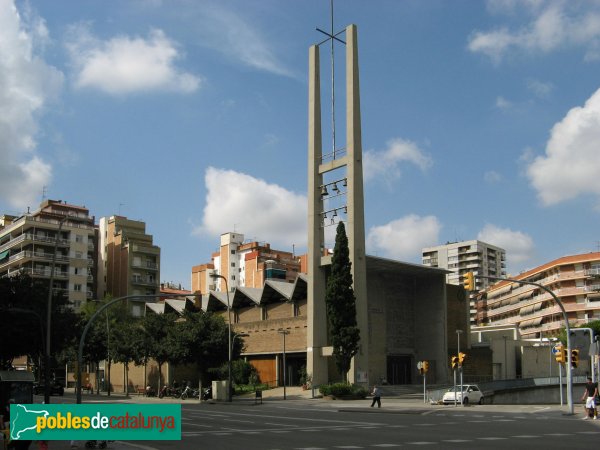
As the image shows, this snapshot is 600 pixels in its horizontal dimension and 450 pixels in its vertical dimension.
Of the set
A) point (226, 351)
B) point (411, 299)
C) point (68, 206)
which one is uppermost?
point (68, 206)

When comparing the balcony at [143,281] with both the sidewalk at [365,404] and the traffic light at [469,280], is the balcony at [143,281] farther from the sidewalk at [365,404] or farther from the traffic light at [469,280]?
the traffic light at [469,280]

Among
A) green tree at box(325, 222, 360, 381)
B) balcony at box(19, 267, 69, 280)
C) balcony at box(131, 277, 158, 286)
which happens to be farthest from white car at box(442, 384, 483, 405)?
balcony at box(131, 277, 158, 286)

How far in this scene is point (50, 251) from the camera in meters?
102

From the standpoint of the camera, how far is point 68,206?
11388 centimetres

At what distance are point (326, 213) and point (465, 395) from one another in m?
20.0

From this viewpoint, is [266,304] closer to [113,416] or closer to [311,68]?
[311,68]

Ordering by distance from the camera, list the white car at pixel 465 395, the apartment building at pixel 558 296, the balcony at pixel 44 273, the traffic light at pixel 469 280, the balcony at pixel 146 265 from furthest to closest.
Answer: the balcony at pixel 146 265 < the apartment building at pixel 558 296 < the balcony at pixel 44 273 < the white car at pixel 465 395 < the traffic light at pixel 469 280

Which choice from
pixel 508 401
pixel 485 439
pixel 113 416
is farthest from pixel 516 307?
pixel 113 416

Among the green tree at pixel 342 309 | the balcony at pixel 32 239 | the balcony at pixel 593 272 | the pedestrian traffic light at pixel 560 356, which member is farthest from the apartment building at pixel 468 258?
the pedestrian traffic light at pixel 560 356

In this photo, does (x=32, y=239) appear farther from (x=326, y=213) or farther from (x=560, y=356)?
(x=560, y=356)

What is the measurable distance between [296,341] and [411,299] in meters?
12.8

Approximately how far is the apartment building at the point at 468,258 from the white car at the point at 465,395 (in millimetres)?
116130

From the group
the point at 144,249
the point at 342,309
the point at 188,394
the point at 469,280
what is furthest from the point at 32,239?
the point at 469,280

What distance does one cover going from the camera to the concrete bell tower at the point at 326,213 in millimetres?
57719
